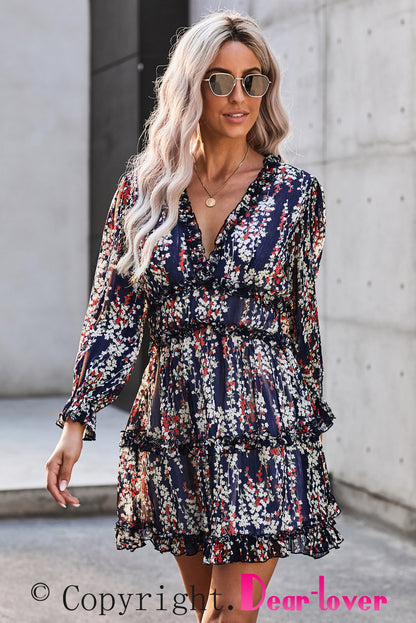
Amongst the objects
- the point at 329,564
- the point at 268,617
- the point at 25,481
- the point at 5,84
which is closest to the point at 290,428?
the point at 268,617

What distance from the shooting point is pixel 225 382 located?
9.37 ft

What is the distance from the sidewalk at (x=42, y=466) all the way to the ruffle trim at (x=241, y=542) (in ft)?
10.9

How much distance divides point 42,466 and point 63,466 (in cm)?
417

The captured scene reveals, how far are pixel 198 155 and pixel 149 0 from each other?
6.09 metres

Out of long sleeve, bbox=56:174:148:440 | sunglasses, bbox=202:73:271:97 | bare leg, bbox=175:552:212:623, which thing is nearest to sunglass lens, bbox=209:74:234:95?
sunglasses, bbox=202:73:271:97

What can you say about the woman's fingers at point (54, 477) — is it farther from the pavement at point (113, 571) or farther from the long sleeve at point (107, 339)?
the pavement at point (113, 571)

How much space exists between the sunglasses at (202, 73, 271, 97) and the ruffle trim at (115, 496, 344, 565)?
114 centimetres

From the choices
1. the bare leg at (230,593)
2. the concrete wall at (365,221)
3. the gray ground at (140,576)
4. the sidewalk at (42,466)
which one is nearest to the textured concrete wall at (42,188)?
the sidewalk at (42,466)

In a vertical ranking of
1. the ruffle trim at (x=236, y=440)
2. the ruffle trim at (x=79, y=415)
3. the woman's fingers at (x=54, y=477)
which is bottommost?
the woman's fingers at (x=54, y=477)

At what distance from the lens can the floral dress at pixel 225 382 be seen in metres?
2.83

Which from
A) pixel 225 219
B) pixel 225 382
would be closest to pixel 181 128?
pixel 225 219

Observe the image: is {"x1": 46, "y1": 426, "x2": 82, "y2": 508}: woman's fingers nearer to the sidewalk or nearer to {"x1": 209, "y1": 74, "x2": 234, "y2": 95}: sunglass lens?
{"x1": 209, "y1": 74, "x2": 234, "y2": 95}: sunglass lens

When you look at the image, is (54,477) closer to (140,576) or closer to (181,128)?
(181,128)

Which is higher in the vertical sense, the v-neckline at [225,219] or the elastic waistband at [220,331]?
the v-neckline at [225,219]
